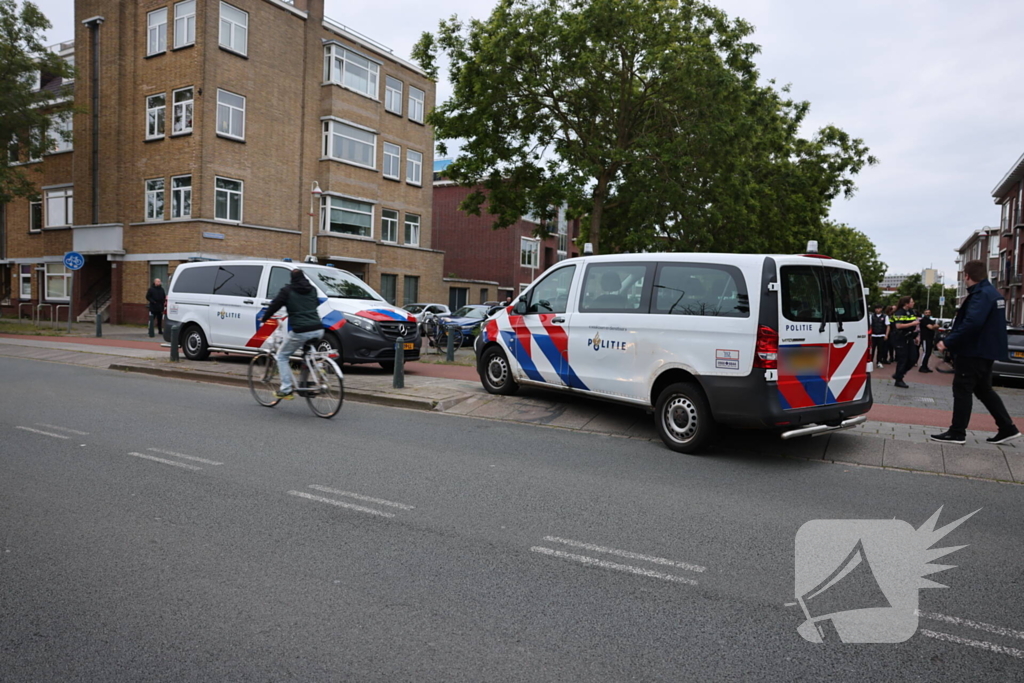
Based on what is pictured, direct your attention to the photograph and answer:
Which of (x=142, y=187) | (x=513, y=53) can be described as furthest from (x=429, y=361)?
(x=142, y=187)

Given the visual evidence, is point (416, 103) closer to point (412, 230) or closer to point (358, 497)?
point (412, 230)

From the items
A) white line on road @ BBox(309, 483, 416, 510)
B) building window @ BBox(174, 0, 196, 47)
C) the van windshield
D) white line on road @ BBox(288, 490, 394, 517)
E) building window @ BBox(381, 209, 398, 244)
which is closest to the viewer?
white line on road @ BBox(288, 490, 394, 517)

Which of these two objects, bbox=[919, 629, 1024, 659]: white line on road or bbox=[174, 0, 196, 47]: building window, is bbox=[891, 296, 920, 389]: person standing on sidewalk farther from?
bbox=[174, 0, 196, 47]: building window

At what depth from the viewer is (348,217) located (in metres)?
33.1

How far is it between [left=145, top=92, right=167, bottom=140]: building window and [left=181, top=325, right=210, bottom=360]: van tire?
1643 centimetres

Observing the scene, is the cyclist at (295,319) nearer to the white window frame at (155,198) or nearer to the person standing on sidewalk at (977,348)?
the person standing on sidewalk at (977,348)

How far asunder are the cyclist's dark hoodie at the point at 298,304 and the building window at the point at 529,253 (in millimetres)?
39506

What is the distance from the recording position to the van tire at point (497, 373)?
10516 mm

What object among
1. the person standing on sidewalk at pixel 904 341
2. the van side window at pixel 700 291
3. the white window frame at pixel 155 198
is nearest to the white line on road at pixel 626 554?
the van side window at pixel 700 291

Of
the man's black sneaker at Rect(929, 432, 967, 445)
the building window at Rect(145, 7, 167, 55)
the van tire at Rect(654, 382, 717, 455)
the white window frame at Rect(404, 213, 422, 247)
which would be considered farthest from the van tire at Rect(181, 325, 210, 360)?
the white window frame at Rect(404, 213, 422, 247)

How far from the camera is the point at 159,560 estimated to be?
419 centimetres

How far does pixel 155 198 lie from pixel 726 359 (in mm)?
27014

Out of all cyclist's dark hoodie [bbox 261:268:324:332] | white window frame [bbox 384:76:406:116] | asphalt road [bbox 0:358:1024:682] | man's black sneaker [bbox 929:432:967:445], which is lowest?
asphalt road [bbox 0:358:1024:682]

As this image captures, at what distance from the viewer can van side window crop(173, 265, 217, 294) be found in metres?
14.7
